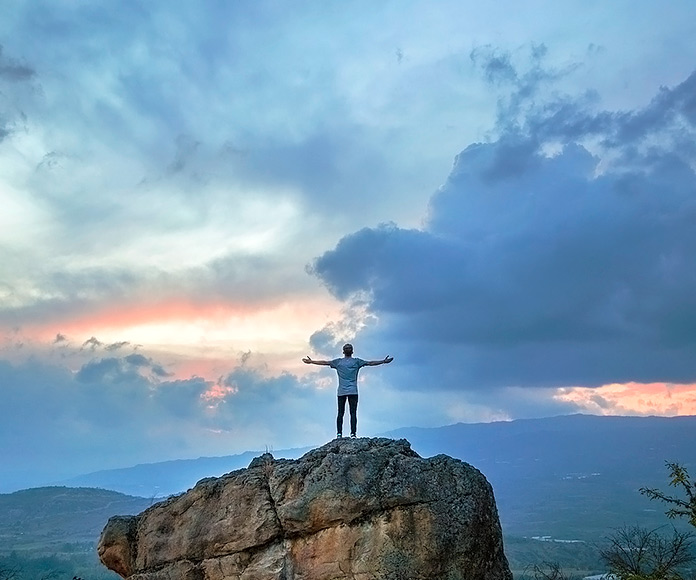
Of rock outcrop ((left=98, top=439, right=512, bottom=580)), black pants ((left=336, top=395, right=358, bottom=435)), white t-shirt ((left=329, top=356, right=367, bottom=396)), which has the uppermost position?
white t-shirt ((left=329, top=356, right=367, bottom=396))

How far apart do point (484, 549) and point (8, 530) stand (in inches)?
7817

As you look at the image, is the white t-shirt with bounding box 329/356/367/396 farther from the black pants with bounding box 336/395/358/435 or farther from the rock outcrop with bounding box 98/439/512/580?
the rock outcrop with bounding box 98/439/512/580

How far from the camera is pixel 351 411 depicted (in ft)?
72.0

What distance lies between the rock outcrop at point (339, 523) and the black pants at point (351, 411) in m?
2.19

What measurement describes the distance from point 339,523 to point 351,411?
4.45m

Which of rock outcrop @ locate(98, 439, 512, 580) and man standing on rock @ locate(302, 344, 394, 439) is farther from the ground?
man standing on rock @ locate(302, 344, 394, 439)

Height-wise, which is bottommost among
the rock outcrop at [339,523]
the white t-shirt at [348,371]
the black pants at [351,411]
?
the rock outcrop at [339,523]

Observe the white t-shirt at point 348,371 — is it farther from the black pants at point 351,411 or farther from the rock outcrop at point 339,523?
the rock outcrop at point 339,523

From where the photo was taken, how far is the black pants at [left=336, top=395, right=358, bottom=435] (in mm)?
21844

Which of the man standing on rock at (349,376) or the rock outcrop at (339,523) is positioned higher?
the man standing on rock at (349,376)

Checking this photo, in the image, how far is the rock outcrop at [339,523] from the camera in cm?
1745

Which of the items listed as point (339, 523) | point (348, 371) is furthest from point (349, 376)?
point (339, 523)

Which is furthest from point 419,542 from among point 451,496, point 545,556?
point 545,556

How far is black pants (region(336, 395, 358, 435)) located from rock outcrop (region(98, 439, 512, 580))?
219 centimetres
